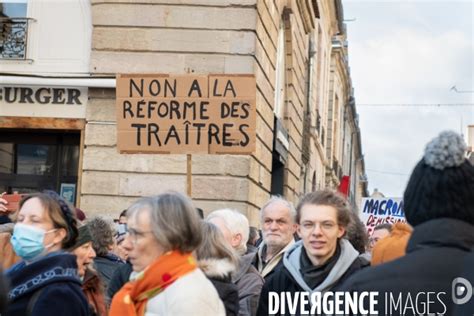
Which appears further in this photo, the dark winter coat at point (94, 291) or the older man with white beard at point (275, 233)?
the older man with white beard at point (275, 233)

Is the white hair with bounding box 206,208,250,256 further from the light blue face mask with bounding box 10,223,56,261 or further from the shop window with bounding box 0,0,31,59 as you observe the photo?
the shop window with bounding box 0,0,31,59

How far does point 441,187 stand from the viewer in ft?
8.83

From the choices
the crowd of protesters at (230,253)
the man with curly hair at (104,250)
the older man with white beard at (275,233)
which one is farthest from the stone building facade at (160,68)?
the crowd of protesters at (230,253)

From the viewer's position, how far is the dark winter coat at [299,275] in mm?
4465

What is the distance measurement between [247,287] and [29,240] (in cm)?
163

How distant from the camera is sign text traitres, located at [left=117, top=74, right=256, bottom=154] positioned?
950 cm

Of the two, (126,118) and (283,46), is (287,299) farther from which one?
(283,46)

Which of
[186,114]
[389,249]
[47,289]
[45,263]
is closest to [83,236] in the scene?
[45,263]

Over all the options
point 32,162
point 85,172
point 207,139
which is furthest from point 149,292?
point 32,162

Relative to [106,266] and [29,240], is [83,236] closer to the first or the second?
[29,240]

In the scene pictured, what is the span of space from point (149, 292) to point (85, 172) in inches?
390

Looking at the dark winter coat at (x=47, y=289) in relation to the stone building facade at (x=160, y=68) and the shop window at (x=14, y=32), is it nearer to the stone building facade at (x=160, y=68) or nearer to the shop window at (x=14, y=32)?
the stone building facade at (x=160, y=68)

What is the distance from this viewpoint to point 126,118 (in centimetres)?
959

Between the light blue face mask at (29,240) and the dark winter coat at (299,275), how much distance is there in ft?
4.03
